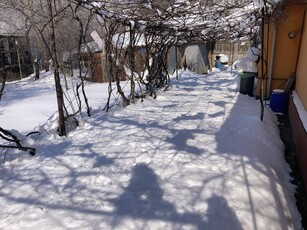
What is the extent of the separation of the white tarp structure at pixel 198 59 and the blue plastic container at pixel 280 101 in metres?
12.3

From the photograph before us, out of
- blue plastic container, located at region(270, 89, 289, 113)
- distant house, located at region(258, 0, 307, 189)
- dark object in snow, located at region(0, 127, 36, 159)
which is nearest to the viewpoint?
dark object in snow, located at region(0, 127, 36, 159)

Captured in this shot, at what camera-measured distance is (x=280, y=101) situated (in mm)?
6301

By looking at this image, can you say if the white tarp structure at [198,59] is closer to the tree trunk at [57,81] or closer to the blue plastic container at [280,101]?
the blue plastic container at [280,101]

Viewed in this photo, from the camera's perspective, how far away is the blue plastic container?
6.27 meters

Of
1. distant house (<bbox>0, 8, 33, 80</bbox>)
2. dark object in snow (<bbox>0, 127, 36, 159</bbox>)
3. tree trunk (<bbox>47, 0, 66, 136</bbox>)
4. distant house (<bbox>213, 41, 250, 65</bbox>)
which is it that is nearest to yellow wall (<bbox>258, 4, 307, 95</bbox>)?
tree trunk (<bbox>47, 0, 66, 136</bbox>)

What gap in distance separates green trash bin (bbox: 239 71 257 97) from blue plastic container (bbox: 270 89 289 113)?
1.73 metres

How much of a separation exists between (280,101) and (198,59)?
12.8 metres

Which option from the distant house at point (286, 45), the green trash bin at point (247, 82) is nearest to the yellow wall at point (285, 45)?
the distant house at point (286, 45)

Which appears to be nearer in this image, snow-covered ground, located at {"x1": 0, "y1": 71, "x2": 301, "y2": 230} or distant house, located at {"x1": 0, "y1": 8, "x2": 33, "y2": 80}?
snow-covered ground, located at {"x1": 0, "y1": 71, "x2": 301, "y2": 230}

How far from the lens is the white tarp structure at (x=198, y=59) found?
60.8 ft

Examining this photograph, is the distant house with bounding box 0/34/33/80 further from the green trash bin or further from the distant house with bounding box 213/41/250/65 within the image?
the green trash bin

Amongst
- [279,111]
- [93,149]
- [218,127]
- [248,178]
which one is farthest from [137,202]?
[279,111]

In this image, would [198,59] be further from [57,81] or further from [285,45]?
[57,81]

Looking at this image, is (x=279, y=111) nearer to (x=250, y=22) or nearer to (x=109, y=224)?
(x=250, y=22)
